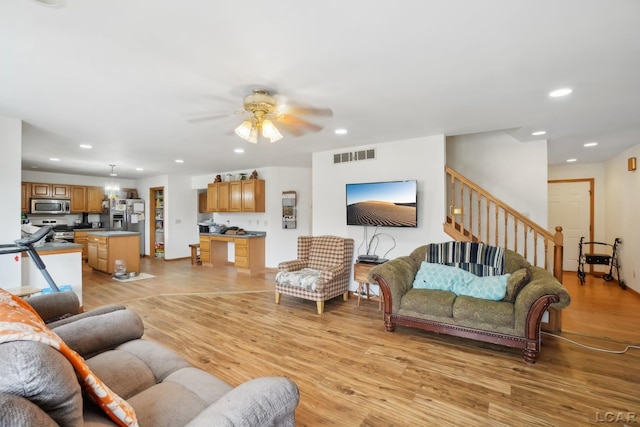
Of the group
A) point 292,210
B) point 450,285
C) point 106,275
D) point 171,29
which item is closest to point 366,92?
point 171,29

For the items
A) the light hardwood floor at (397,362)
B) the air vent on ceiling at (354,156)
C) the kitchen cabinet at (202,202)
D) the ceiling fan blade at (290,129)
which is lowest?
the light hardwood floor at (397,362)

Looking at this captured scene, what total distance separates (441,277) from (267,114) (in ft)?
8.03

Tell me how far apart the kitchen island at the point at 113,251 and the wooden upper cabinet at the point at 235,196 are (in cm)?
203

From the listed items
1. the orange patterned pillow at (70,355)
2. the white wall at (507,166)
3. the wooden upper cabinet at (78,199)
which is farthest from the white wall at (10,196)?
the white wall at (507,166)

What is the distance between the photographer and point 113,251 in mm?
6031

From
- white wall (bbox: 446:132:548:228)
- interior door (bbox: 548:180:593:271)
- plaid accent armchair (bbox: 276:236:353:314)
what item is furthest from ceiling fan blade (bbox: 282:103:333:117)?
interior door (bbox: 548:180:593:271)

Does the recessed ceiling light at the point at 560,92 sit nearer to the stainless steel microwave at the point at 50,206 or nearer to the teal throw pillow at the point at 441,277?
the teal throw pillow at the point at 441,277

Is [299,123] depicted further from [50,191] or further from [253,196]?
[50,191]

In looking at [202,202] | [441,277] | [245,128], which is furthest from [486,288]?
[202,202]

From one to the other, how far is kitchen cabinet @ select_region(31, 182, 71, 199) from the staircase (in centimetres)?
878

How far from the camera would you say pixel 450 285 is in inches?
124

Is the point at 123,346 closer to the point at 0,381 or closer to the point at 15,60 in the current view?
the point at 0,381

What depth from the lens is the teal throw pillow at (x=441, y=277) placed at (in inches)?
124

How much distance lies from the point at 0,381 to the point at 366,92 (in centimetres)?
260
